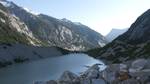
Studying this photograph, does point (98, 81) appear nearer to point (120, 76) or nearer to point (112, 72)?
point (112, 72)

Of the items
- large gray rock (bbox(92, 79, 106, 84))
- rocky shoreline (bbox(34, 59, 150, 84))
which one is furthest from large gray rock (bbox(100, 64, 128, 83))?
large gray rock (bbox(92, 79, 106, 84))

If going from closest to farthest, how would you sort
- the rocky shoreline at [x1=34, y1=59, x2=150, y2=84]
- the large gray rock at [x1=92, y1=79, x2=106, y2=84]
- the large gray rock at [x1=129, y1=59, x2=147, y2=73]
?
1. the rocky shoreline at [x1=34, y1=59, x2=150, y2=84]
2. the large gray rock at [x1=129, y1=59, x2=147, y2=73]
3. the large gray rock at [x1=92, y1=79, x2=106, y2=84]

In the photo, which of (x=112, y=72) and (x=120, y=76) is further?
(x=112, y=72)

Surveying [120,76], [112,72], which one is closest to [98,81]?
[112,72]

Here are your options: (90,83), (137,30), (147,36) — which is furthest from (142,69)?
(137,30)

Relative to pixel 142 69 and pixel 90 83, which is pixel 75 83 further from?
pixel 142 69

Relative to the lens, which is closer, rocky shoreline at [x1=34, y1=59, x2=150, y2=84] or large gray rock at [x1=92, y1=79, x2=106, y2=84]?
rocky shoreline at [x1=34, y1=59, x2=150, y2=84]

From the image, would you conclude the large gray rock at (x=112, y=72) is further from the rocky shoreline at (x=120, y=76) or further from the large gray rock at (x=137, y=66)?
the large gray rock at (x=137, y=66)

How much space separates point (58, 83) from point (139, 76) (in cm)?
991

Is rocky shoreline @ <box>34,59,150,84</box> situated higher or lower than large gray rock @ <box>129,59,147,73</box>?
lower

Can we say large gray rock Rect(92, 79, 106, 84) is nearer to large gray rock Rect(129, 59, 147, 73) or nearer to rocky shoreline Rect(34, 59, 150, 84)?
rocky shoreline Rect(34, 59, 150, 84)

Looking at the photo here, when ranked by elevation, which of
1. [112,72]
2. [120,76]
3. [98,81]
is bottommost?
[98,81]

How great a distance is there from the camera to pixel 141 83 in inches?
1300

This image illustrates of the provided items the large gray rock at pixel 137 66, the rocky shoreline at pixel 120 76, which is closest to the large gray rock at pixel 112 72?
the rocky shoreline at pixel 120 76
